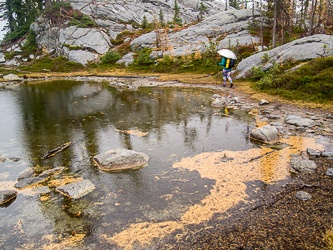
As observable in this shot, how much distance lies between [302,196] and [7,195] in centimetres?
612

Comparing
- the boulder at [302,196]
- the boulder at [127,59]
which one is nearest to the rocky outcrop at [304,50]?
the boulder at [302,196]

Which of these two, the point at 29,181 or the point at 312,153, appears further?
the point at 312,153

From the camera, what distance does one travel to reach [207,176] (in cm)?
493

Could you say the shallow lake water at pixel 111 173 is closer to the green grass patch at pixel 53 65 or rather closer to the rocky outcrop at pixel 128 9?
the green grass patch at pixel 53 65

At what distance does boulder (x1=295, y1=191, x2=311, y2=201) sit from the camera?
384 cm

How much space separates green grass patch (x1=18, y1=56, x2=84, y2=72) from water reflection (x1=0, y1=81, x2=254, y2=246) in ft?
99.6

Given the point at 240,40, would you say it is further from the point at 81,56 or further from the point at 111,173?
the point at 111,173

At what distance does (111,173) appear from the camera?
5.15m

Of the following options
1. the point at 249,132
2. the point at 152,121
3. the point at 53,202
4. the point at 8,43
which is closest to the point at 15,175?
the point at 53,202

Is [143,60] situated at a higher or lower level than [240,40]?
lower

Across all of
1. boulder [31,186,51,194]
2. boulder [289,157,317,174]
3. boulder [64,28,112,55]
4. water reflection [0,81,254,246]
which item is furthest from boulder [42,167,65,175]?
boulder [64,28,112,55]

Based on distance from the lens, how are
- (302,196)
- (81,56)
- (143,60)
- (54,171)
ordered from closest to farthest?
1. (302,196)
2. (54,171)
3. (143,60)
4. (81,56)

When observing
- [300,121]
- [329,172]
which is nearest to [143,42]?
[300,121]

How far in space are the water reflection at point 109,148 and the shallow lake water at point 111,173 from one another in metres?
0.02
